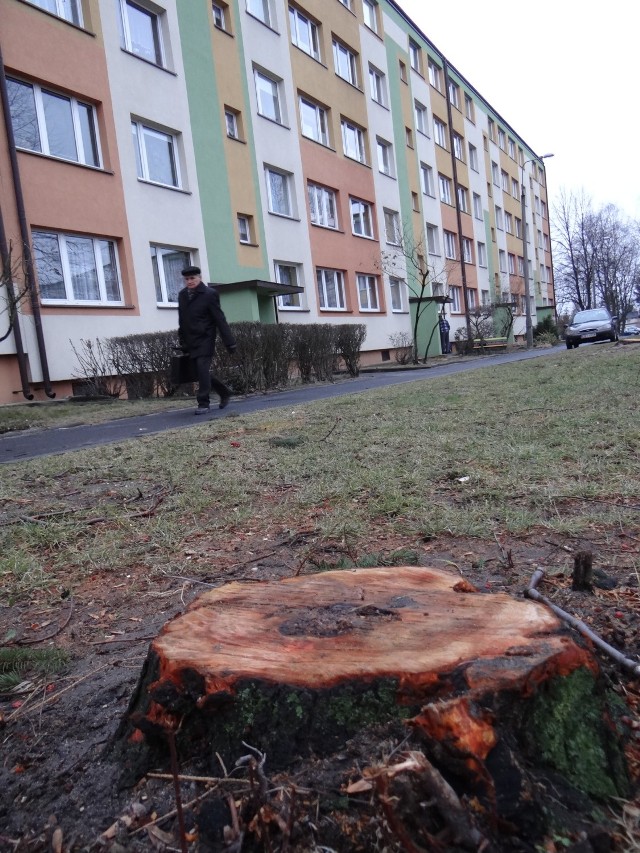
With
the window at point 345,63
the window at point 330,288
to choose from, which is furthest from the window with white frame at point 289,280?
the window at point 345,63

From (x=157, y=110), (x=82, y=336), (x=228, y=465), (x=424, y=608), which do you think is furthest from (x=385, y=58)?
(x=424, y=608)

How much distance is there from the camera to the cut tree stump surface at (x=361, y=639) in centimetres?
115

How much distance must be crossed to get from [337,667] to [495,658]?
283 mm

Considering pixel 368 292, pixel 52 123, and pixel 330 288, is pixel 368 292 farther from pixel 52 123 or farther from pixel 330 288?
pixel 52 123

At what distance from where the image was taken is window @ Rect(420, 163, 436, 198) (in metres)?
29.8

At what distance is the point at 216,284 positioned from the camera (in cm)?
1598

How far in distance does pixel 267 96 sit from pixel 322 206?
3.81 metres

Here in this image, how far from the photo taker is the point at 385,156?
26453mm

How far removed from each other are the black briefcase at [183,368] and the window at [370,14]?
22767 millimetres

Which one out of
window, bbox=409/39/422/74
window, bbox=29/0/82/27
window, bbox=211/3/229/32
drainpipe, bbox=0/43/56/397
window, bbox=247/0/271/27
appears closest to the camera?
drainpipe, bbox=0/43/56/397

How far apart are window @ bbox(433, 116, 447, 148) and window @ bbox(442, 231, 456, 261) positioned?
4238 mm

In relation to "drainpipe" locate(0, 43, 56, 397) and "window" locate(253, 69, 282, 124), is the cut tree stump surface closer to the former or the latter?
"drainpipe" locate(0, 43, 56, 397)

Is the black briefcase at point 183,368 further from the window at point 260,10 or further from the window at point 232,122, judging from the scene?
the window at point 260,10

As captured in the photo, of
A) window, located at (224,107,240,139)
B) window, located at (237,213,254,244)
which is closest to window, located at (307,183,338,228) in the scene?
window, located at (237,213,254,244)
